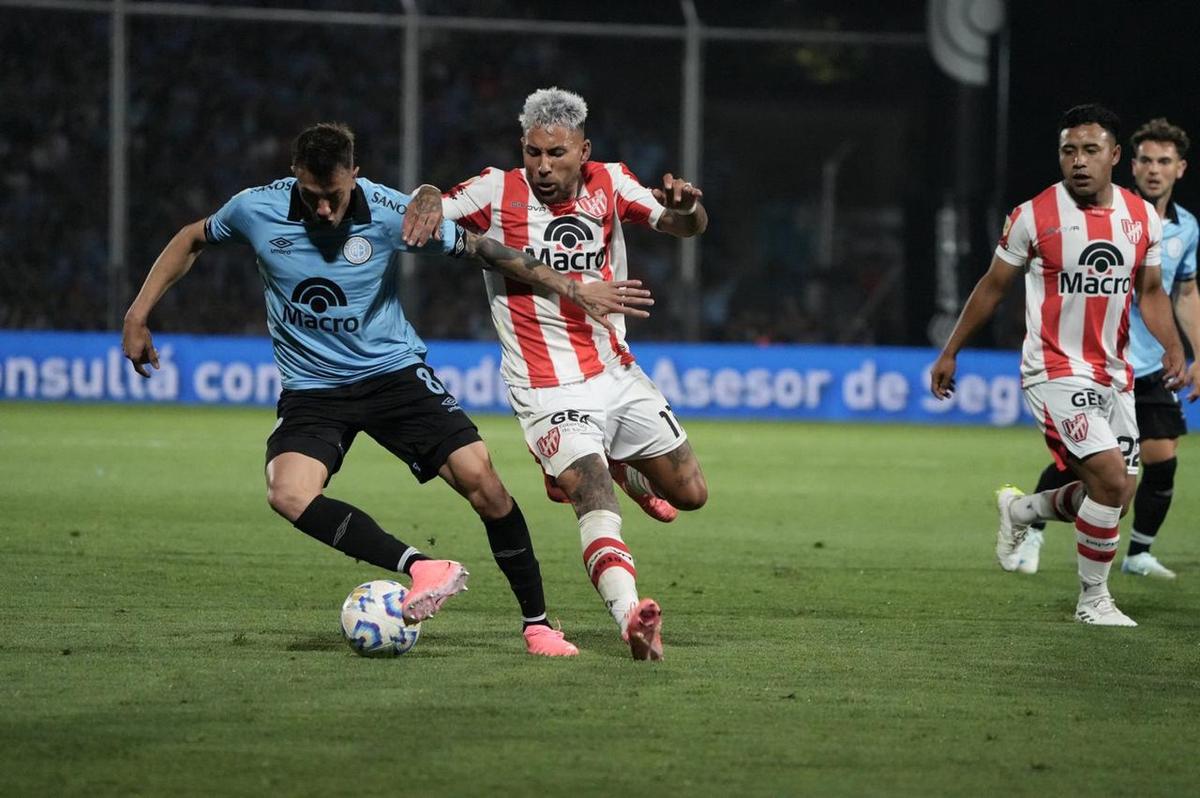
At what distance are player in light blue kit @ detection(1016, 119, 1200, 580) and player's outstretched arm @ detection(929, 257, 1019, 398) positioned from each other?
1.50m

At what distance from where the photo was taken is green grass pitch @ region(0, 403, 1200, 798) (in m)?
4.50

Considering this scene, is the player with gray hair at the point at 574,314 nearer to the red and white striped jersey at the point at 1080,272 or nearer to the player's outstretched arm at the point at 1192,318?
the red and white striped jersey at the point at 1080,272

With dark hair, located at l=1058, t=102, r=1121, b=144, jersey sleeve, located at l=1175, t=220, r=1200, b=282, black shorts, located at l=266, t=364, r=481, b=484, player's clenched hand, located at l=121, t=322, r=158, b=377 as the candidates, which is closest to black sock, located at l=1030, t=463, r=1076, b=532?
jersey sleeve, located at l=1175, t=220, r=1200, b=282

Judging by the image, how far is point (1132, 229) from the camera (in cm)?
737

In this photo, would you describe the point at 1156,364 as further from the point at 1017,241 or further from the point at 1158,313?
the point at 1017,241

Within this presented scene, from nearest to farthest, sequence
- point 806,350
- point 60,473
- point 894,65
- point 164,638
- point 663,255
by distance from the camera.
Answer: point 164,638 < point 60,473 < point 806,350 < point 663,255 < point 894,65

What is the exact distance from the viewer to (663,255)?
2581 cm

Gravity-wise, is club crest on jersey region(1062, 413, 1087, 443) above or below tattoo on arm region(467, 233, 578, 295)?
below

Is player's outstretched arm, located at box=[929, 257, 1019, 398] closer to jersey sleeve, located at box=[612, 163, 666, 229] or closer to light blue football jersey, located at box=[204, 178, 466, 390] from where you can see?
jersey sleeve, located at box=[612, 163, 666, 229]

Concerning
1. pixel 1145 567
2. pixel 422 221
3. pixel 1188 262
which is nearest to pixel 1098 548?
pixel 1145 567

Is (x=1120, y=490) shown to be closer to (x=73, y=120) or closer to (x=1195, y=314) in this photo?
(x=1195, y=314)

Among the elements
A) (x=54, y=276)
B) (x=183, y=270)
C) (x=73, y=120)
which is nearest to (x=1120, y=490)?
(x=183, y=270)

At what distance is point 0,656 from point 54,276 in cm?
1701

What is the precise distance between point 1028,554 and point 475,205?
12.4ft
